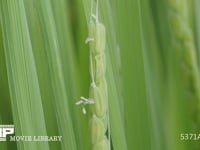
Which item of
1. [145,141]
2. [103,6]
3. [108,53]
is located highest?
[103,6]

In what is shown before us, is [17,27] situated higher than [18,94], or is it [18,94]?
[17,27]

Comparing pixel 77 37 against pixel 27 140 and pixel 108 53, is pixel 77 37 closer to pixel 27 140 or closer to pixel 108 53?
pixel 108 53

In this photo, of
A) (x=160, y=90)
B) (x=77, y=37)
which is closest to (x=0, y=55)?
(x=77, y=37)

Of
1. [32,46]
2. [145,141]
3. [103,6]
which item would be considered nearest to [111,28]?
[103,6]

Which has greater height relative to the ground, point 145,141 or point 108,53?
point 108,53

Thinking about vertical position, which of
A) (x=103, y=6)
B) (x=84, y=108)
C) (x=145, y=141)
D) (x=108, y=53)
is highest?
(x=103, y=6)

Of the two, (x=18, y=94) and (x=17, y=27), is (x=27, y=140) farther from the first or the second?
(x=17, y=27)
